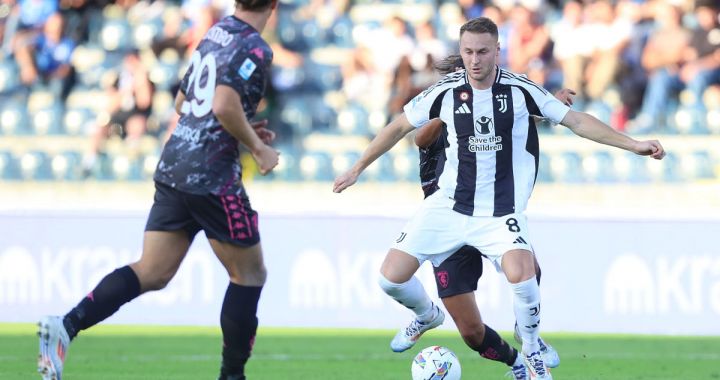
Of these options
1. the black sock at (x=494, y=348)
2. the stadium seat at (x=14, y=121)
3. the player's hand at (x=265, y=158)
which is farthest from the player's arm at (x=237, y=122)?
the stadium seat at (x=14, y=121)

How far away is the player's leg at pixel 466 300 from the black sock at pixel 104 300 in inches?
76.2

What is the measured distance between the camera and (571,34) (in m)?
14.9

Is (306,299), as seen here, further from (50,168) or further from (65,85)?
(65,85)

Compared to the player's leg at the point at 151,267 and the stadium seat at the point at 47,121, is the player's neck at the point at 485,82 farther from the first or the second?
the stadium seat at the point at 47,121

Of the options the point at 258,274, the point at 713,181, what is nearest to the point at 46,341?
the point at 258,274

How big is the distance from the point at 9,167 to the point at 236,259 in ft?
30.7

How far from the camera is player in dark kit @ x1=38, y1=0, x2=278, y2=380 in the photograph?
19.3 ft

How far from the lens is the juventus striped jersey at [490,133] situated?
704 cm

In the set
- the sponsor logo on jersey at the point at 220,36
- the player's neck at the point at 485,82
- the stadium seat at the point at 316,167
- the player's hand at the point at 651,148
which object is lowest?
the stadium seat at the point at 316,167

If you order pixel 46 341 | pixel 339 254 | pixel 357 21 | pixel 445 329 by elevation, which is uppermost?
pixel 357 21

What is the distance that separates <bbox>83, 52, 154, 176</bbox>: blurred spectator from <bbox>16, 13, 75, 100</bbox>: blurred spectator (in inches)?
35.0

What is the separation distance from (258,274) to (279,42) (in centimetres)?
974

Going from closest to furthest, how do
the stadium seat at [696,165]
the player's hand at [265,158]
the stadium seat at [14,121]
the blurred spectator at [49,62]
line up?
1. the player's hand at [265,158]
2. the stadium seat at [696,165]
3. the stadium seat at [14,121]
4. the blurred spectator at [49,62]


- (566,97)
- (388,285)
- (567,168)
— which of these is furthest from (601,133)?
(567,168)
